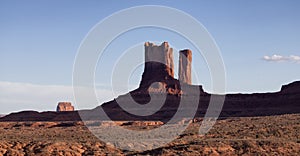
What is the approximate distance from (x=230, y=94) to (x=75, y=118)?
104 ft

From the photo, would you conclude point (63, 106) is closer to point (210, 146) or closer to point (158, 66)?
point (158, 66)

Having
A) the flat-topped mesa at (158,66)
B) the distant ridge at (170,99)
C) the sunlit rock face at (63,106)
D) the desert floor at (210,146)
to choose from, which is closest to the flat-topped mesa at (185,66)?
the distant ridge at (170,99)

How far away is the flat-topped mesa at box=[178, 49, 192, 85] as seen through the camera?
117m

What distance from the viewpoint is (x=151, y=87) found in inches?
4158

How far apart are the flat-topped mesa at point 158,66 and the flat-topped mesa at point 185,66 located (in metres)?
2.76

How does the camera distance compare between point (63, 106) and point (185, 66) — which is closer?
point (185, 66)

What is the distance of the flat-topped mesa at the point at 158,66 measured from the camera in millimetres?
110062

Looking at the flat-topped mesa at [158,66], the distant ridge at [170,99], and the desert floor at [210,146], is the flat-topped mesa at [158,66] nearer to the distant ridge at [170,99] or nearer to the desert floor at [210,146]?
the distant ridge at [170,99]

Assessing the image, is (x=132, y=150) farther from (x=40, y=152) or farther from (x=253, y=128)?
(x=253, y=128)

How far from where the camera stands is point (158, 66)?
115250mm

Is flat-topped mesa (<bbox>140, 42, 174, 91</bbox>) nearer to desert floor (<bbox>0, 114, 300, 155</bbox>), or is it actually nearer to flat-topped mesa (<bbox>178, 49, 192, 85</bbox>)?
flat-topped mesa (<bbox>178, 49, 192, 85</bbox>)

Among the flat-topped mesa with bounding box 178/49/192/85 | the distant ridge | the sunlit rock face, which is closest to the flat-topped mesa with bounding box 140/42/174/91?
the distant ridge

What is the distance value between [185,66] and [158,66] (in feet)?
26.0

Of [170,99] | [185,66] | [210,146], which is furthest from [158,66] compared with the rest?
[210,146]
